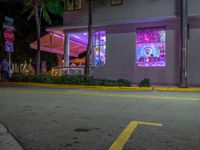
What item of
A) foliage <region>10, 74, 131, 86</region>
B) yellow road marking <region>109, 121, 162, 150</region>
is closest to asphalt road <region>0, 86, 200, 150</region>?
yellow road marking <region>109, 121, 162, 150</region>

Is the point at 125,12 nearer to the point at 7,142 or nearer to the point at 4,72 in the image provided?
the point at 4,72

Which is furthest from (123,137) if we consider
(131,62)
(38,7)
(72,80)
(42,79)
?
(38,7)

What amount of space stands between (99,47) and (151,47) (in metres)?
3.79

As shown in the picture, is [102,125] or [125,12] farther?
[125,12]

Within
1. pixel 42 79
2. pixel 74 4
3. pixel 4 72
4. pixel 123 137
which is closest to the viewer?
pixel 123 137

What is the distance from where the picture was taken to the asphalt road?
15.3 ft

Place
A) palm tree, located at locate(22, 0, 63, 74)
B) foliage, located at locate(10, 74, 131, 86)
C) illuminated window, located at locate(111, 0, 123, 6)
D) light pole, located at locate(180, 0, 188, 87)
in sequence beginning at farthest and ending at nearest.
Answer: palm tree, located at locate(22, 0, 63, 74) → illuminated window, located at locate(111, 0, 123, 6) → foliage, located at locate(10, 74, 131, 86) → light pole, located at locate(180, 0, 188, 87)

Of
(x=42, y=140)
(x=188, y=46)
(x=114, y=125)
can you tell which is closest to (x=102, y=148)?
(x=42, y=140)

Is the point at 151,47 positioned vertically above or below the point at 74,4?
below

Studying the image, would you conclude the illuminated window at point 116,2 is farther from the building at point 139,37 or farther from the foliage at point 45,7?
the foliage at point 45,7

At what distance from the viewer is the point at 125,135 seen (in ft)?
16.9

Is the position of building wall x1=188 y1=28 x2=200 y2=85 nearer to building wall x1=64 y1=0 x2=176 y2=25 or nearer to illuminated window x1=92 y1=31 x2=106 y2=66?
building wall x1=64 y1=0 x2=176 y2=25

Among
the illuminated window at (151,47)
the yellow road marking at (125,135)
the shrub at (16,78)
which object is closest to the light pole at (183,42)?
the illuminated window at (151,47)

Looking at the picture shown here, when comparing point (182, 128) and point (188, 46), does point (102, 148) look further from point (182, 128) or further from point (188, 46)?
point (188, 46)
